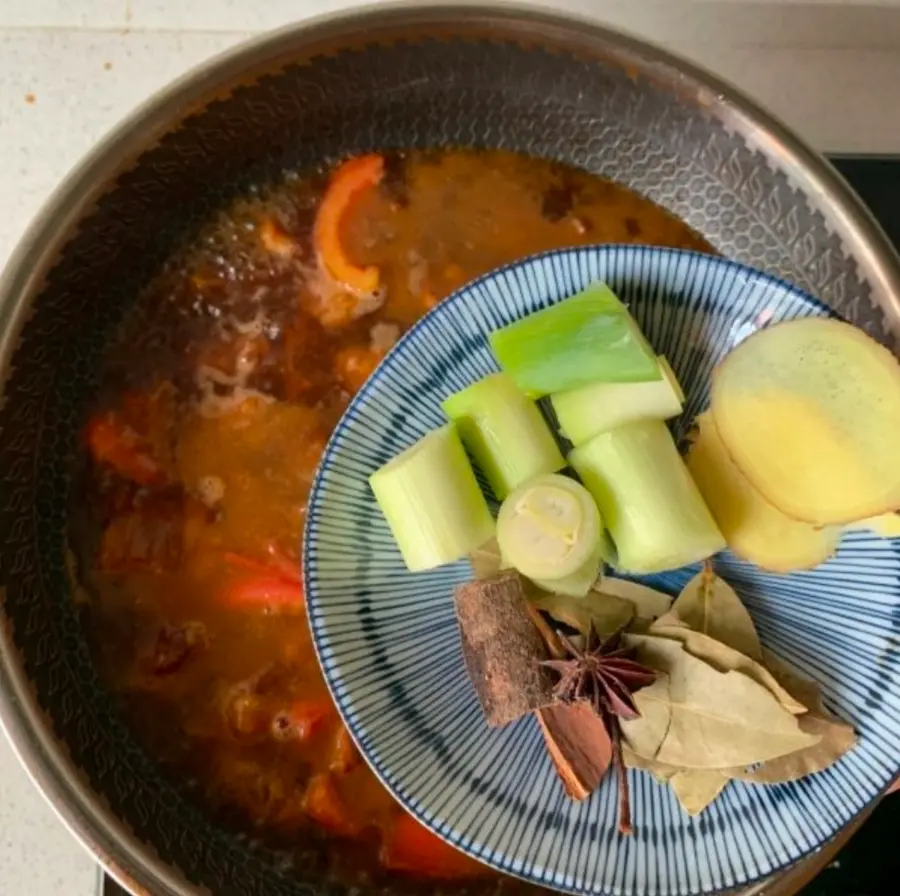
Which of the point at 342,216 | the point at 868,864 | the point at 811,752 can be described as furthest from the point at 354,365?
the point at 868,864

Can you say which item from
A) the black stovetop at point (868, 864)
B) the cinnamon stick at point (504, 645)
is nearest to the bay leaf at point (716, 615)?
the cinnamon stick at point (504, 645)

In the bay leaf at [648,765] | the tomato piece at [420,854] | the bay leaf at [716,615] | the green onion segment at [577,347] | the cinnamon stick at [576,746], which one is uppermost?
the green onion segment at [577,347]

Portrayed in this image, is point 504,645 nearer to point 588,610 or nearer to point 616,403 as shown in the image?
point 588,610

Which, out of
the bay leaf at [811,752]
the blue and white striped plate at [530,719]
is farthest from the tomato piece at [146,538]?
the bay leaf at [811,752]

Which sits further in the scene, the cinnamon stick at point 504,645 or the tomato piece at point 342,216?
the tomato piece at point 342,216

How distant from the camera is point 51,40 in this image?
973 mm

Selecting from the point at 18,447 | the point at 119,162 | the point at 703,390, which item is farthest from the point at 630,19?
the point at 18,447

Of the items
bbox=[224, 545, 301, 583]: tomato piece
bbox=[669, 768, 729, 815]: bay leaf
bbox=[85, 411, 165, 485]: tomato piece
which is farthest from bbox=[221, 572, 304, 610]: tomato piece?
bbox=[669, 768, 729, 815]: bay leaf

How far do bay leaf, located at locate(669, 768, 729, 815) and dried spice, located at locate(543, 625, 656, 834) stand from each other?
39mm

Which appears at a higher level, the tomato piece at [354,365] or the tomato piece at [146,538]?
the tomato piece at [354,365]

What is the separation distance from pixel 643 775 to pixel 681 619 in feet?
0.41

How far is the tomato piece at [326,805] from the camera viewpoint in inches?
34.2

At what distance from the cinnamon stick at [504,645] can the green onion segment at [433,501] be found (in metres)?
0.03

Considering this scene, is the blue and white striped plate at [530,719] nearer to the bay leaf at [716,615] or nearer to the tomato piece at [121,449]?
the bay leaf at [716,615]
